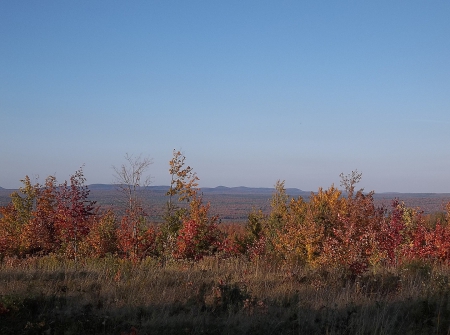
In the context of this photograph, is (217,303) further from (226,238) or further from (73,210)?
(226,238)

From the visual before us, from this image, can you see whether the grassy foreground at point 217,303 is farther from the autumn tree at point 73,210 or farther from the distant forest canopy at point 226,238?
the autumn tree at point 73,210

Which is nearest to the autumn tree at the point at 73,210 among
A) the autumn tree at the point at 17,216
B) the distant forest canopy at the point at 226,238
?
the distant forest canopy at the point at 226,238

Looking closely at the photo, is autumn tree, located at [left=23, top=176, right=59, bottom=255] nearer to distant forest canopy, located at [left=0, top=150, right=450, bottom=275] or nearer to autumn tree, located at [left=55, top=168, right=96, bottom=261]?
distant forest canopy, located at [left=0, top=150, right=450, bottom=275]

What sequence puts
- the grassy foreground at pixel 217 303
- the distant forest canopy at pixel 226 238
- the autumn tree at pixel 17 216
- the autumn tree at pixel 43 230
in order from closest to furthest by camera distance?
the grassy foreground at pixel 217 303, the distant forest canopy at pixel 226 238, the autumn tree at pixel 43 230, the autumn tree at pixel 17 216

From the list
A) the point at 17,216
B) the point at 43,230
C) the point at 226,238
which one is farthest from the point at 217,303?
the point at 17,216

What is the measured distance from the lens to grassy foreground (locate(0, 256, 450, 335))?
585cm

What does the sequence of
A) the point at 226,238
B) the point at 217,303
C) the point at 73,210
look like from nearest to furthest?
the point at 217,303
the point at 73,210
the point at 226,238

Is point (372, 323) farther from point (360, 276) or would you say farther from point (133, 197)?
point (133, 197)

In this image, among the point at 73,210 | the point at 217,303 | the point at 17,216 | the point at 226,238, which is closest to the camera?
the point at 217,303

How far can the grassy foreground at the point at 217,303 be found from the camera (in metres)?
5.85

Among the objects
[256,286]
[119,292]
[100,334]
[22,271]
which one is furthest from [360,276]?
[22,271]

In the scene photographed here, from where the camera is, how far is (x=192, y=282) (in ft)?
27.6

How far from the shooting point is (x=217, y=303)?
7023mm

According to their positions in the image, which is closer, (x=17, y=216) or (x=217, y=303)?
(x=217, y=303)
